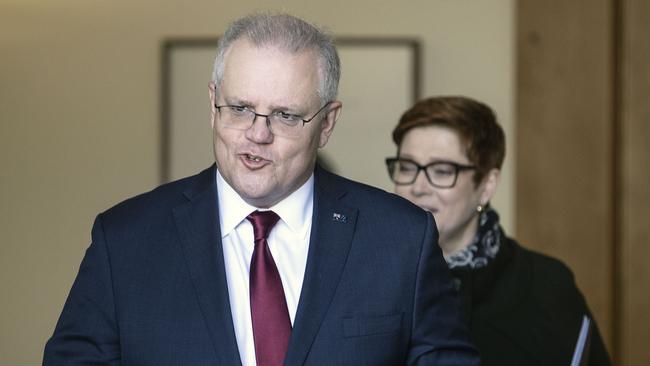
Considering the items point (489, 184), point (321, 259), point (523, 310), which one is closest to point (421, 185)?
point (489, 184)

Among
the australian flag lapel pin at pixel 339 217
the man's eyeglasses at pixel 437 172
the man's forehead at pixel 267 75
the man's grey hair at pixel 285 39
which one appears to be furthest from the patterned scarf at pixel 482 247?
the man's forehead at pixel 267 75

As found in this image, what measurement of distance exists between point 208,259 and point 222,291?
3.3 inches

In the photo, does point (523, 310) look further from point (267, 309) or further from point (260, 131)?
point (260, 131)

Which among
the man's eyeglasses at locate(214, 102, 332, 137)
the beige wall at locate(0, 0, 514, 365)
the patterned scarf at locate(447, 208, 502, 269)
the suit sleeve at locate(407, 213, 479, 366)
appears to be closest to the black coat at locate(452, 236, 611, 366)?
the patterned scarf at locate(447, 208, 502, 269)

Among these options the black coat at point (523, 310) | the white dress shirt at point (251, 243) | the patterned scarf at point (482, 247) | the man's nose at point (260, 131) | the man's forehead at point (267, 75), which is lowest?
the black coat at point (523, 310)

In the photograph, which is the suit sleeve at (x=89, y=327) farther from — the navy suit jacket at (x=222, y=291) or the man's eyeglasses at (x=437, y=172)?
the man's eyeglasses at (x=437, y=172)

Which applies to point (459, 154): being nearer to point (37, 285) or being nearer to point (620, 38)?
point (620, 38)

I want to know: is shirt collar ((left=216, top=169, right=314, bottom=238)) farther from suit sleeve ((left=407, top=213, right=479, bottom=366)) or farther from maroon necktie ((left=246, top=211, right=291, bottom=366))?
suit sleeve ((left=407, top=213, right=479, bottom=366))

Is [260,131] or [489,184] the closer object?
[260,131]

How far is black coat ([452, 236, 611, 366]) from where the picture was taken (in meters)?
3.41

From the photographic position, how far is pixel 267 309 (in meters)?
2.37

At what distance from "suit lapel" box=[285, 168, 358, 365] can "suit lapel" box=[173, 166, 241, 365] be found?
145mm

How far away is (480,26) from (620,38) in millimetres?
591

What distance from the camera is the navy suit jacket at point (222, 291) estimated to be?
2309 mm
